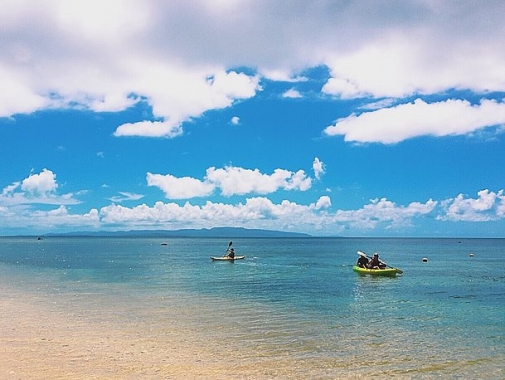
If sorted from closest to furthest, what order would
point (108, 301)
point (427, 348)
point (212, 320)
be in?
A: point (427, 348)
point (212, 320)
point (108, 301)

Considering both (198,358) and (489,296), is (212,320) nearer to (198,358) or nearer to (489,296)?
(198,358)

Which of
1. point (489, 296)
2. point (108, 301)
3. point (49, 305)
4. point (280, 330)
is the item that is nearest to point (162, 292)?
point (108, 301)

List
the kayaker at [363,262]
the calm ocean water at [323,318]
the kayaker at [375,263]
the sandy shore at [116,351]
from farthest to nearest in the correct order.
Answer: the kayaker at [363,262], the kayaker at [375,263], the calm ocean water at [323,318], the sandy shore at [116,351]

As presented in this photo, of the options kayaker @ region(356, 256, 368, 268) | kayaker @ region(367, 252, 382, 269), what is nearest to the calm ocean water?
kayaker @ region(367, 252, 382, 269)

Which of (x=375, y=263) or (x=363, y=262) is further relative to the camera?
(x=363, y=262)

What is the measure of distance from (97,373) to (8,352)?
4.93 meters

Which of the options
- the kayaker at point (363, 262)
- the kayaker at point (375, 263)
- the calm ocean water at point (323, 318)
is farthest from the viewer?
the kayaker at point (363, 262)

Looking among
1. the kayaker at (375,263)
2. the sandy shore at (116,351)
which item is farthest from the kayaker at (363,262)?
the sandy shore at (116,351)

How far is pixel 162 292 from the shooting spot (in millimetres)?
37469

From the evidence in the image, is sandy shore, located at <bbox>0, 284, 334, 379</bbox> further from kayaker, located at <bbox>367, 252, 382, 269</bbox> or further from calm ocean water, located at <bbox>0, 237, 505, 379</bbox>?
kayaker, located at <bbox>367, 252, 382, 269</bbox>

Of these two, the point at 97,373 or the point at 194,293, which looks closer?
the point at 97,373

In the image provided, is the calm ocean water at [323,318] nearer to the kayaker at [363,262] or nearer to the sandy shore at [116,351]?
the sandy shore at [116,351]

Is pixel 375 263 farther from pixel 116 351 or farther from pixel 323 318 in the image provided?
pixel 116 351

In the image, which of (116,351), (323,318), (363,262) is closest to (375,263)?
(363,262)
